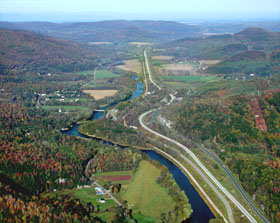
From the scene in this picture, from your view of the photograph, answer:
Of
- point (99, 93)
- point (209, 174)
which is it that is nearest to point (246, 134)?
point (209, 174)

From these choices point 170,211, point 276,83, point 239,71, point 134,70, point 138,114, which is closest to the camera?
point 170,211

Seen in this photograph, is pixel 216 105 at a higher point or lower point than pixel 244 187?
higher

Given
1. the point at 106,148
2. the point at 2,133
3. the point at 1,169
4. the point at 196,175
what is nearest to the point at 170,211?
the point at 196,175

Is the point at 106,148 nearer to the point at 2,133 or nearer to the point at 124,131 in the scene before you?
the point at 124,131

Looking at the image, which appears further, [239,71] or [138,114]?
[239,71]

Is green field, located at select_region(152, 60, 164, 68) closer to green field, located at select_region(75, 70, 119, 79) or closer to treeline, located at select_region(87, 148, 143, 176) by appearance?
green field, located at select_region(75, 70, 119, 79)
